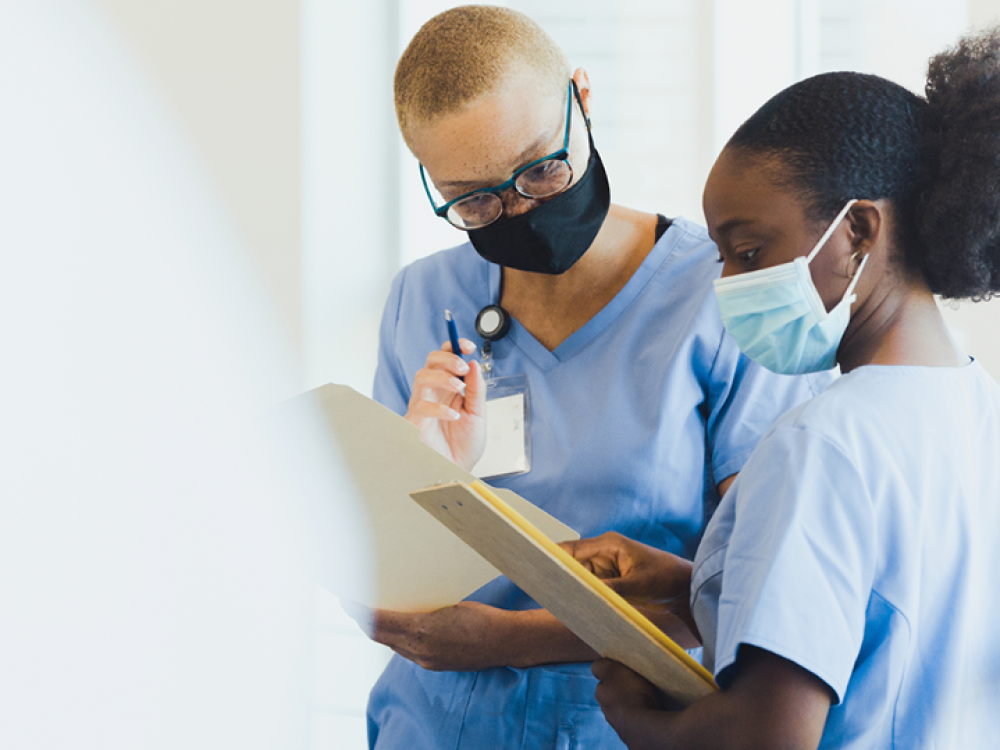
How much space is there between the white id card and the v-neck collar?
43 millimetres

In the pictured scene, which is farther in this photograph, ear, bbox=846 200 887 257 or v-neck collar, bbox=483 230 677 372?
v-neck collar, bbox=483 230 677 372

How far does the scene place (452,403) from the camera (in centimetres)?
114

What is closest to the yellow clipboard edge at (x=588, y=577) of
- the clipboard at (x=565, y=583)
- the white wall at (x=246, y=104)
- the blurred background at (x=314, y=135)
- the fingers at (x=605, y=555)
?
the clipboard at (x=565, y=583)

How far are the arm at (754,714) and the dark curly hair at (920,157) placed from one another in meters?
0.37

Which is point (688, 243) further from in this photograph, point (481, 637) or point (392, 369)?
point (481, 637)

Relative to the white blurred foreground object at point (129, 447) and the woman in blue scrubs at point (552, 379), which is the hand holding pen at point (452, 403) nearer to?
the woman in blue scrubs at point (552, 379)

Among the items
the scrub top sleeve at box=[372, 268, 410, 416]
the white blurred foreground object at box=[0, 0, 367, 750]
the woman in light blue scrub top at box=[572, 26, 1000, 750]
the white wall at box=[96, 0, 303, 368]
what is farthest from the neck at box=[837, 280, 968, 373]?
the white wall at box=[96, 0, 303, 368]

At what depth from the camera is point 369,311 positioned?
2.06 metres

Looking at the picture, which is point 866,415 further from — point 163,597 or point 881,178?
point 163,597

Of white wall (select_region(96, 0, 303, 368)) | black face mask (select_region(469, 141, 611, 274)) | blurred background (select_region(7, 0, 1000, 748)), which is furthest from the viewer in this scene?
white wall (select_region(96, 0, 303, 368))

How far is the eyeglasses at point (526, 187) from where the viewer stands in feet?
3.48

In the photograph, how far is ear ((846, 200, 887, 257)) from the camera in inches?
27.3

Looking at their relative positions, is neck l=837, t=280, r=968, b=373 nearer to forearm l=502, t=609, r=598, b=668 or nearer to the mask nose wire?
the mask nose wire

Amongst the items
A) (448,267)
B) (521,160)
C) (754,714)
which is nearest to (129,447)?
(448,267)
